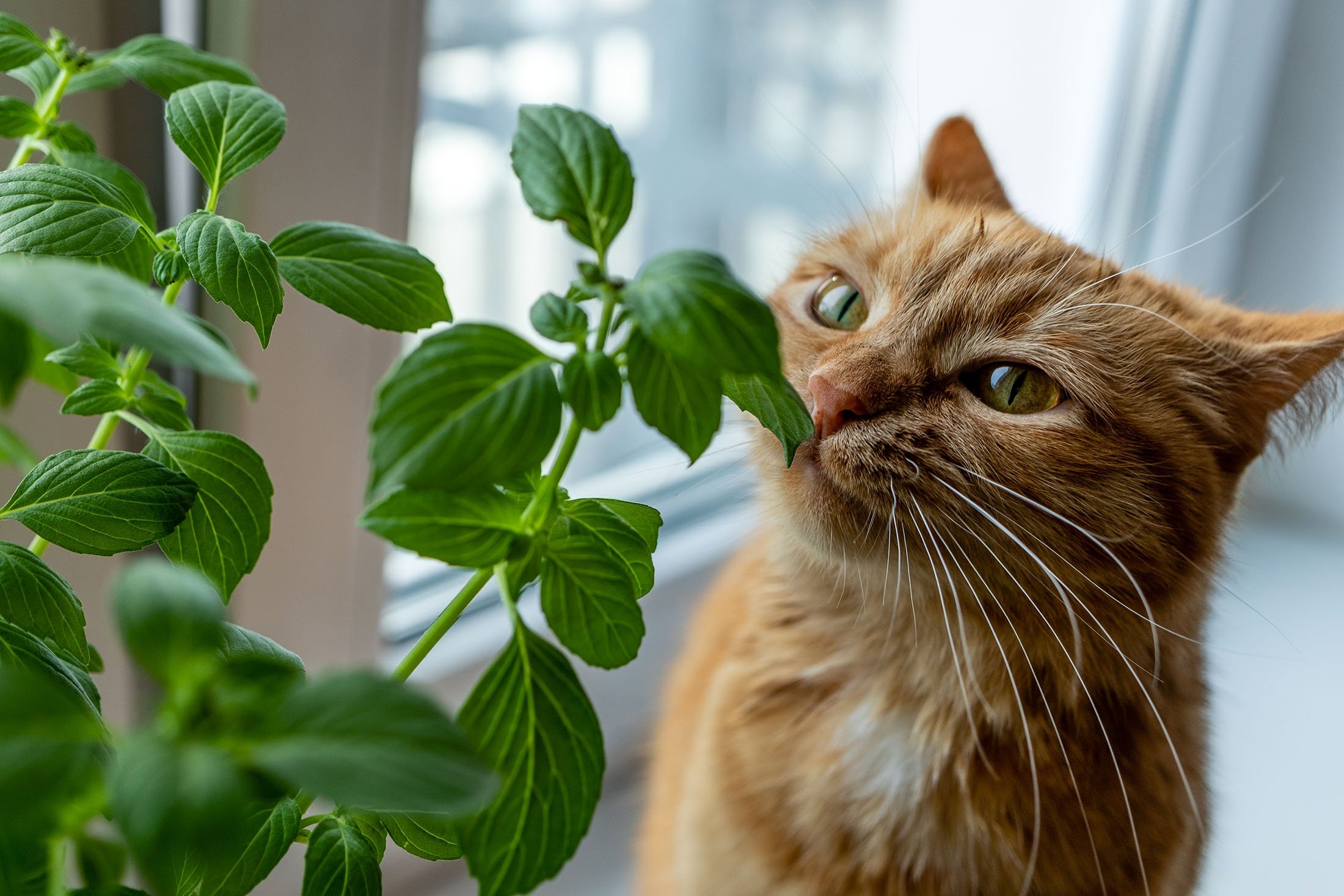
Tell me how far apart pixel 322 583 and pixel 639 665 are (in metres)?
0.50

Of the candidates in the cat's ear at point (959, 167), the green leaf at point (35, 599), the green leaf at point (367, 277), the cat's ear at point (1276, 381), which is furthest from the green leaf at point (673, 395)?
the cat's ear at point (959, 167)

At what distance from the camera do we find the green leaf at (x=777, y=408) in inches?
13.3

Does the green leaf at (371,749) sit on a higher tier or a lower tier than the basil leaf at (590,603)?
higher

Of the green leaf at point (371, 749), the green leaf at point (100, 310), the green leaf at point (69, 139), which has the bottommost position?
the green leaf at point (371, 749)

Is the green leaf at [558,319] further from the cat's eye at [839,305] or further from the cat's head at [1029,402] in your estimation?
the cat's eye at [839,305]

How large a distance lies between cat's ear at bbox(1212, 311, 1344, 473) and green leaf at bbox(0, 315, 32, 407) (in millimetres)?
679

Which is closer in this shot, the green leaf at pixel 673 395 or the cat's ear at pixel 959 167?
the green leaf at pixel 673 395

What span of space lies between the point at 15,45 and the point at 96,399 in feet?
0.50

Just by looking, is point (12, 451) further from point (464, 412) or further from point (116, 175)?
point (116, 175)

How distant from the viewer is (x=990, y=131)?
5.02 feet

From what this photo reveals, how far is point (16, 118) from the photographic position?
44 centimetres

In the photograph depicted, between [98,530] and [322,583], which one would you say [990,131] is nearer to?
[322,583]

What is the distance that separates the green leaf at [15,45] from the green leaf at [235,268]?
13cm

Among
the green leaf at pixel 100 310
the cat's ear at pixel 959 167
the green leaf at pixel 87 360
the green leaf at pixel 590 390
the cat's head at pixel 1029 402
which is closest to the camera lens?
the green leaf at pixel 100 310
